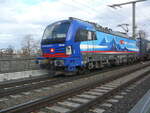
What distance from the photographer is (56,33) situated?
38.8 ft

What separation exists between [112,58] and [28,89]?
34.0 feet

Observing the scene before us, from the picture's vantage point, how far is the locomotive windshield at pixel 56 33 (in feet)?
37.4

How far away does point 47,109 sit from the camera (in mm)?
5230

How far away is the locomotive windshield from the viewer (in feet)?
37.4

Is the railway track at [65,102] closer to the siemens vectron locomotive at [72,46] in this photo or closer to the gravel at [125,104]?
the gravel at [125,104]

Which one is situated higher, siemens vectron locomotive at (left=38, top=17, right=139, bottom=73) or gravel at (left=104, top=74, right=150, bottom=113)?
siemens vectron locomotive at (left=38, top=17, right=139, bottom=73)

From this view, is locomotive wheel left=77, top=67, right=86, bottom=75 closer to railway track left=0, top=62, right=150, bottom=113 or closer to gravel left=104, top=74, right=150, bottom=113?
railway track left=0, top=62, right=150, bottom=113

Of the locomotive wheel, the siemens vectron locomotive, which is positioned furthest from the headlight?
the locomotive wheel

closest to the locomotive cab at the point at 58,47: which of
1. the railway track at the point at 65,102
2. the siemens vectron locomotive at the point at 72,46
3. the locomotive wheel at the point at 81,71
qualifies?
the siemens vectron locomotive at the point at 72,46

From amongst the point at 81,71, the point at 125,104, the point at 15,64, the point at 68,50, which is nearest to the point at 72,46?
the point at 68,50

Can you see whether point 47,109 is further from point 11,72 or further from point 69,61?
point 11,72

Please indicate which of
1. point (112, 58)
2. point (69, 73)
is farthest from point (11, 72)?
point (112, 58)

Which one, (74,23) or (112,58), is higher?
(74,23)

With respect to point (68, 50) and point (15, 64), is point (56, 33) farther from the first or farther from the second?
point (15, 64)
